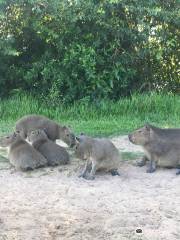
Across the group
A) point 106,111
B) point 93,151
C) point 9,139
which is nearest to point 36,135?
point 9,139

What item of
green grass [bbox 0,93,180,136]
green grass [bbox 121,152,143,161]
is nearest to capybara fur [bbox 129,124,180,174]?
green grass [bbox 121,152,143,161]

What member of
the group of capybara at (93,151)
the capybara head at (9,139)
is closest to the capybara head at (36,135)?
the group of capybara at (93,151)

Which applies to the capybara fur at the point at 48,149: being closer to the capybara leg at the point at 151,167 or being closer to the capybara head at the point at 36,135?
the capybara head at the point at 36,135

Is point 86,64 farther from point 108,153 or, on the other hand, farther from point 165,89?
point 108,153

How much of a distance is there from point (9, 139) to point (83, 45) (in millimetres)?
4627

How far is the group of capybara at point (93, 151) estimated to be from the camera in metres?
7.84

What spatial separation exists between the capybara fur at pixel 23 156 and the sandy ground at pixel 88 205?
11 centimetres

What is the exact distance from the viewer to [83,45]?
12.6 m

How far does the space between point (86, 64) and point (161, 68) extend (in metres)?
2.08

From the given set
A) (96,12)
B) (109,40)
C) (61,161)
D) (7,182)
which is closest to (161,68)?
(109,40)

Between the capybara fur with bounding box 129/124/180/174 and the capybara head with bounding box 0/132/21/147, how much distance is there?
165 centimetres

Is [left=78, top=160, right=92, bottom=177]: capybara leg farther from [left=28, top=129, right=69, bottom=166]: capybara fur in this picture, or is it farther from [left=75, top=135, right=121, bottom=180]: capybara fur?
[left=28, top=129, right=69, bottom=166]: capybara fur

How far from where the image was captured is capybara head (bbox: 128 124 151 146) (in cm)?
835

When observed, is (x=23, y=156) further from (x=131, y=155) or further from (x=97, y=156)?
(x=131, y=155)
